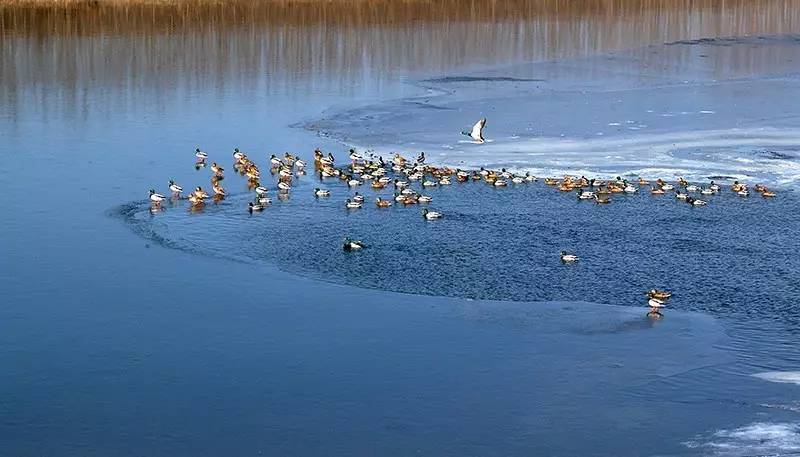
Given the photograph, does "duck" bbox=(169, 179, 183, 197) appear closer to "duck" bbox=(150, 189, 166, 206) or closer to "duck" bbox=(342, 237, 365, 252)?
"duck" bbox=(150, 189, 166, 206)

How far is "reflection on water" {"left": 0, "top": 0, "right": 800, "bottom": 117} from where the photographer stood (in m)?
27.9

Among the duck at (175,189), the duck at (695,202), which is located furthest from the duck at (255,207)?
the duck at (695,202)

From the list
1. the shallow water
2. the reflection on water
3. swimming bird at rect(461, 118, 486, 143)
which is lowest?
the shallow water

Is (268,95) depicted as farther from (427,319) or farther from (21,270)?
(427,319)

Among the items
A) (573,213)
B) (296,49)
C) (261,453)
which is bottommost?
(261,453)

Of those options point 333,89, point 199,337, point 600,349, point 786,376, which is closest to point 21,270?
point 199,337

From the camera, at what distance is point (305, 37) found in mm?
34031

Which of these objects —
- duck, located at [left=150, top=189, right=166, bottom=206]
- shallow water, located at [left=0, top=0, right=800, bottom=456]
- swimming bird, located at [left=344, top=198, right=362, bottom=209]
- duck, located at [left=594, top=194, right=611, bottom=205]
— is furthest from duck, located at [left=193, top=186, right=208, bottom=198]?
duck, located at [left=594, top=194, right=611, bottom=205]

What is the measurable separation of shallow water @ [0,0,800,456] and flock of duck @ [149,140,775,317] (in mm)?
256

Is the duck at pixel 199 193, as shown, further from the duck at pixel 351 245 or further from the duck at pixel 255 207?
the duck at pixel 351 245

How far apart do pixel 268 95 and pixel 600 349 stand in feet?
51.8

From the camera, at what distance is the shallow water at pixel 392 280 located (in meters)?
10.1

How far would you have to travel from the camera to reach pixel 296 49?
106 feet

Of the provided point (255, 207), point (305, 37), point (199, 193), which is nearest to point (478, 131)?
point (255, 207)
